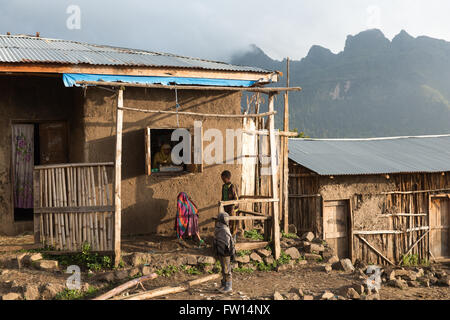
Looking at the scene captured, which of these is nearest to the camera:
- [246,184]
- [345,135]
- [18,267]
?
[18,267]

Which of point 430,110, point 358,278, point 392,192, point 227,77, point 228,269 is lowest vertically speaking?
point 358,278

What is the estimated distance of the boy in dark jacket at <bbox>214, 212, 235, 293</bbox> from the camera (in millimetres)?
6336

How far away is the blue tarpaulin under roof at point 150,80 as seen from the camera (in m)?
7.60

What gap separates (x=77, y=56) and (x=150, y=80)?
151 cm

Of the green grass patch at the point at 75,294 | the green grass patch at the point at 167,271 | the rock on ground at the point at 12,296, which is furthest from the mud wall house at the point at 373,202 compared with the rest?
the rock on ground at the point at 12,296

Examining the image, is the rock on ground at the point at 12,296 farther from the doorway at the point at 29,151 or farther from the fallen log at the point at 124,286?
the doorway at the point at 29,151

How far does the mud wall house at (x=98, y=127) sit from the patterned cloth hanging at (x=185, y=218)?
47cm

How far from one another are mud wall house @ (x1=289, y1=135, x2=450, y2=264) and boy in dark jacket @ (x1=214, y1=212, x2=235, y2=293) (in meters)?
6.24

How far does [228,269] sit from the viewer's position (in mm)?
6465

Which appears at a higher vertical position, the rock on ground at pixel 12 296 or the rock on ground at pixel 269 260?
the rock on ground at pixel 12 296

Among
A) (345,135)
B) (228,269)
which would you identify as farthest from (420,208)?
(345,135)
